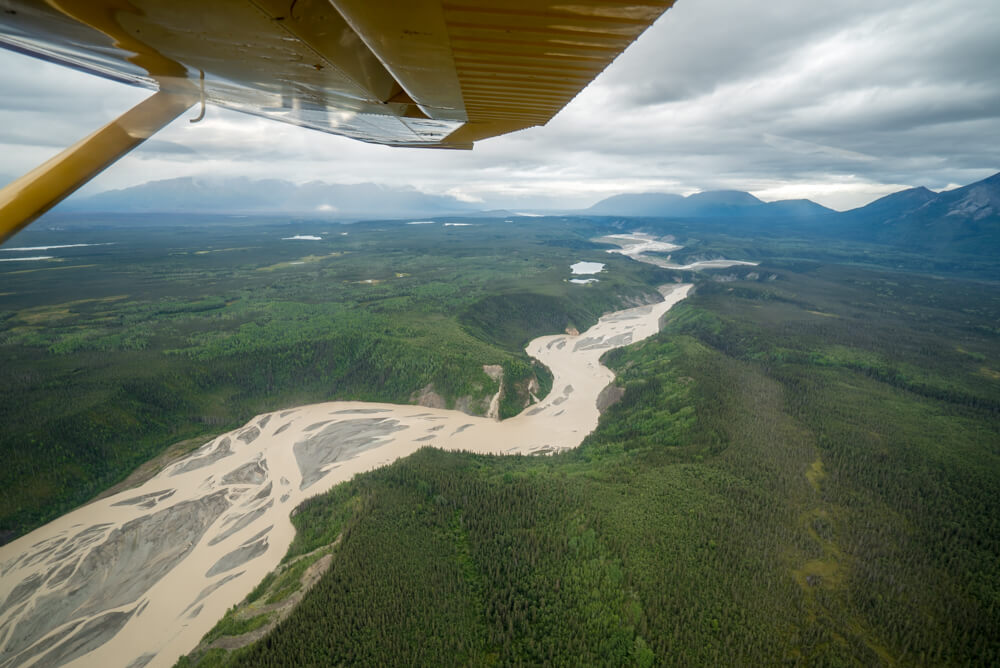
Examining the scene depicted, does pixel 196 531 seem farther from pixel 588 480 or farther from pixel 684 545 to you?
pixel 684 545

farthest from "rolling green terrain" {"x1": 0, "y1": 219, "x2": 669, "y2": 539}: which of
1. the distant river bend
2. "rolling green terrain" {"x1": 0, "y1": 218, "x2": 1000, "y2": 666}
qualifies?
the distant river bend

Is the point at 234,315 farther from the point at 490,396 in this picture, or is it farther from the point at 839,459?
the point at 839,459

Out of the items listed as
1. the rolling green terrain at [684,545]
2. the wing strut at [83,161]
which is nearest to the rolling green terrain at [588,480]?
the rolling green terrain at [684,545]

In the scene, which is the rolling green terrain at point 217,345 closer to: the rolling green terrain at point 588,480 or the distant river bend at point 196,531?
the rolling green terrain at point 588,480

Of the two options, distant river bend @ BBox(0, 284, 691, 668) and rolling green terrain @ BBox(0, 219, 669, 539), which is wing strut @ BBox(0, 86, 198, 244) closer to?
distant river bend @ BBox(0, 284, 691, 668)

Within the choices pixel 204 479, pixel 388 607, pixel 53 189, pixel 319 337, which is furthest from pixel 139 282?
pixel 53 189

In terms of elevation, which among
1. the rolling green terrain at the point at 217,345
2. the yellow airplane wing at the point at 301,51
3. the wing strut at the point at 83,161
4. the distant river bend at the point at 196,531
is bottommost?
the distant river bend at the point at 196,531

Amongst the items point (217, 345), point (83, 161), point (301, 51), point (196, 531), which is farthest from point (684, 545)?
point (217, 345)
